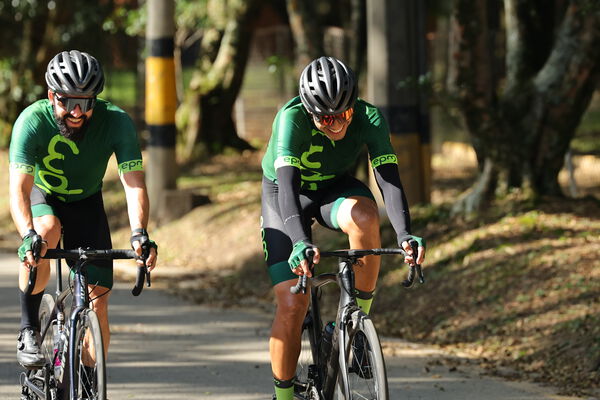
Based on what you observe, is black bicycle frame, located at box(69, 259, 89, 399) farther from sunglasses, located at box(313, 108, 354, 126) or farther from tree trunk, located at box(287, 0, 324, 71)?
tree trunk, located at box(287, 0, 324, 71)

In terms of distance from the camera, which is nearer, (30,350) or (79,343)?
(79,343)

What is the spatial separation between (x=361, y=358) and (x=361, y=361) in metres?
0.01

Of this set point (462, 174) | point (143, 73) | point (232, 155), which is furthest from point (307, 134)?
point (143, 73)

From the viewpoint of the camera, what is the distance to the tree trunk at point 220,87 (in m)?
19.3

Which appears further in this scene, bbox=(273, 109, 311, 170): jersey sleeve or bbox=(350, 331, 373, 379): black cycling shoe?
bbox=(273, 109, 311, 170): jersey sleeve

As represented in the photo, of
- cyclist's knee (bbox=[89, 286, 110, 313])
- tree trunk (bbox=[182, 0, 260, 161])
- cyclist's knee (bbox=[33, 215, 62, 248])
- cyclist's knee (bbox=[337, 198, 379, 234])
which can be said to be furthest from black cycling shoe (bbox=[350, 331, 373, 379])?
tree trunk (bbox=[182, 0, 260, 161])

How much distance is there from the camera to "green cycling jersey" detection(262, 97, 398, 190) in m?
5.68

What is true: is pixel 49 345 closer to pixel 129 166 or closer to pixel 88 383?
pixel 88 383

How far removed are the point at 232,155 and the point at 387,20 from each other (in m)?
8.52

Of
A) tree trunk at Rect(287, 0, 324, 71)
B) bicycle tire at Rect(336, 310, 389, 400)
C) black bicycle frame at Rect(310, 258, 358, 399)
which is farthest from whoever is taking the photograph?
tree trunk at Rect(287, 0, 324, 71)

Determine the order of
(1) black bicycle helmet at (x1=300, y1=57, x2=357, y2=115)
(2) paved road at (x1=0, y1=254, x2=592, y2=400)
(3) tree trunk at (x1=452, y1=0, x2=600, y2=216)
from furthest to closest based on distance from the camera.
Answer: (3) tree trunk at (x1=452, y1=0, x2=600, y2=216) → (2) paved road at (x1=0, y1=254, x2=592, y2=400) → (1) black bicycle helmet at (x1=300, y1=57, x2=357, y2=115)

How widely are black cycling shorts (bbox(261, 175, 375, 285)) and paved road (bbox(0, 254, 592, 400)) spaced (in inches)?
59.7

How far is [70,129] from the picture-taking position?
589cm

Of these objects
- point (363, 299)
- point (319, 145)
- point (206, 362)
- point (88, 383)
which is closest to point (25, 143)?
point (88, 383)
